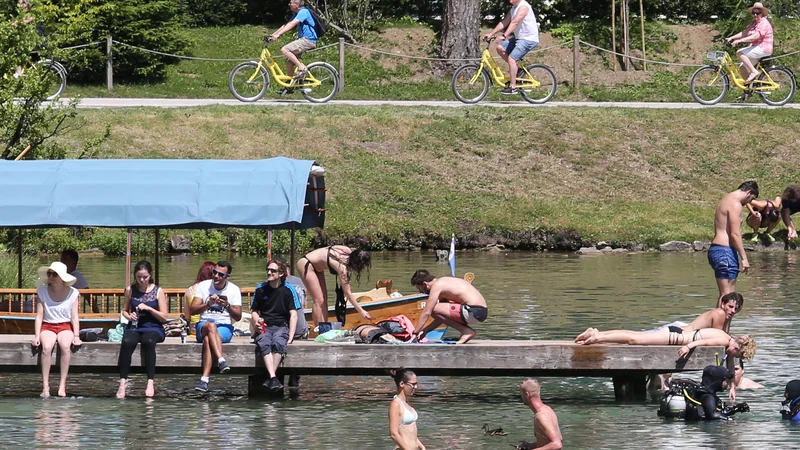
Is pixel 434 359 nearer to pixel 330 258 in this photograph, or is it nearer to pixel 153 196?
pixel 330 258

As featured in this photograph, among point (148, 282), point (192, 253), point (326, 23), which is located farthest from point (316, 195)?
point (326, 23)

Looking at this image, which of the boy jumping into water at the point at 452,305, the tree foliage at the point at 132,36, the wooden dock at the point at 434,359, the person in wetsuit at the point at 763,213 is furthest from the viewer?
the tree foliage at the point at 132,36

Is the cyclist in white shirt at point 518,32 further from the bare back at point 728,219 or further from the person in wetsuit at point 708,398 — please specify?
the person in wetsuit at point 708,398

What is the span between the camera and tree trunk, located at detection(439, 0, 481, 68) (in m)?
40.6

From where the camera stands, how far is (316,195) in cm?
2005

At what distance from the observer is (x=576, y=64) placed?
1549 inches

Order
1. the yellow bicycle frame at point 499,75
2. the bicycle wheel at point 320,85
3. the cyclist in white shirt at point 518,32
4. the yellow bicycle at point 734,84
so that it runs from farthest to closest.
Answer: the yellow bicycle at point 734,84, the bicycle wheel at point 320,85, the yellow bicycle frame at point 499,75, the cyclist in white shirt at point 518,32

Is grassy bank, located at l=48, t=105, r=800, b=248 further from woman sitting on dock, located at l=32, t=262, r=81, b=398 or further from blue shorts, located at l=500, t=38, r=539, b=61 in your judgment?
woman sitting on dock, located at l=32, t=262, r=81, b=398

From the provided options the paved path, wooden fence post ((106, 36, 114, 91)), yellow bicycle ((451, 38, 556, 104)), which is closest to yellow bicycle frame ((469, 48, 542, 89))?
yellow bicycle ((451, 38, 556, 104))

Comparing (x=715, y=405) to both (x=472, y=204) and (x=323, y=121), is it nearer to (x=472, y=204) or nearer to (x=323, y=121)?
(x=472, y=204)

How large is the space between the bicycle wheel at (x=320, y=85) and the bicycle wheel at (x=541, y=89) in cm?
436

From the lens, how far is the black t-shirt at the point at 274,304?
1742 centimetres

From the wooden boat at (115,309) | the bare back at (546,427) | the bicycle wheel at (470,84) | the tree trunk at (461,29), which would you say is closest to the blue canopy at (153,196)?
the wooden boat at (115,309)

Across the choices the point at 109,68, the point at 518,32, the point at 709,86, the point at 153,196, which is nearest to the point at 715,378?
the point at 153,196
